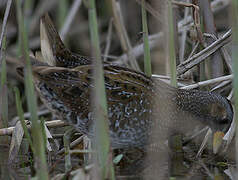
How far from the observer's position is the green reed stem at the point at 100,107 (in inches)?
88.4

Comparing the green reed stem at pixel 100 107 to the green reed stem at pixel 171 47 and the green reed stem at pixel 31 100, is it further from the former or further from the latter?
the green reed stem at pixel 171 47

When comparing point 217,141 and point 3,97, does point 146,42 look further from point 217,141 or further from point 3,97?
point 3,97

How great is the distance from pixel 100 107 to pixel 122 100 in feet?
3.72

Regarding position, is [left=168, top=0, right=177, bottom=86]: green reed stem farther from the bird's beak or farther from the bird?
the bird's beak

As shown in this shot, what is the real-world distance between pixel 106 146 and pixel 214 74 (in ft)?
6.29

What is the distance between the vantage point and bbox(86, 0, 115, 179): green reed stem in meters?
2.24

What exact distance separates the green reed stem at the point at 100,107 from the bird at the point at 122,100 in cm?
92

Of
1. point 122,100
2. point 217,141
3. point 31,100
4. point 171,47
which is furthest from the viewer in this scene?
point 217,141

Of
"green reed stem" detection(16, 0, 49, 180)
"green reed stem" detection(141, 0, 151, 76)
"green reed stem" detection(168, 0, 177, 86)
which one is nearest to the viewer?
"green reed stem" detection(16, 0, 49, 180)

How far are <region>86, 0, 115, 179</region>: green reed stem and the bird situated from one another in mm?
919

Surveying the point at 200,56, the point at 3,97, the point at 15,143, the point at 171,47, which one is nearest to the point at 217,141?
the point at 200,56

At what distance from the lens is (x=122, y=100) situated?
11.4 ft

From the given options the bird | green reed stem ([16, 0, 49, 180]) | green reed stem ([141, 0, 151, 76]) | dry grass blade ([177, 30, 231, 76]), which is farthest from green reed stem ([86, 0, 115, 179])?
dry grass blade ([177, 30, 231, 76])

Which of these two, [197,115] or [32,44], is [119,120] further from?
[32,44]
